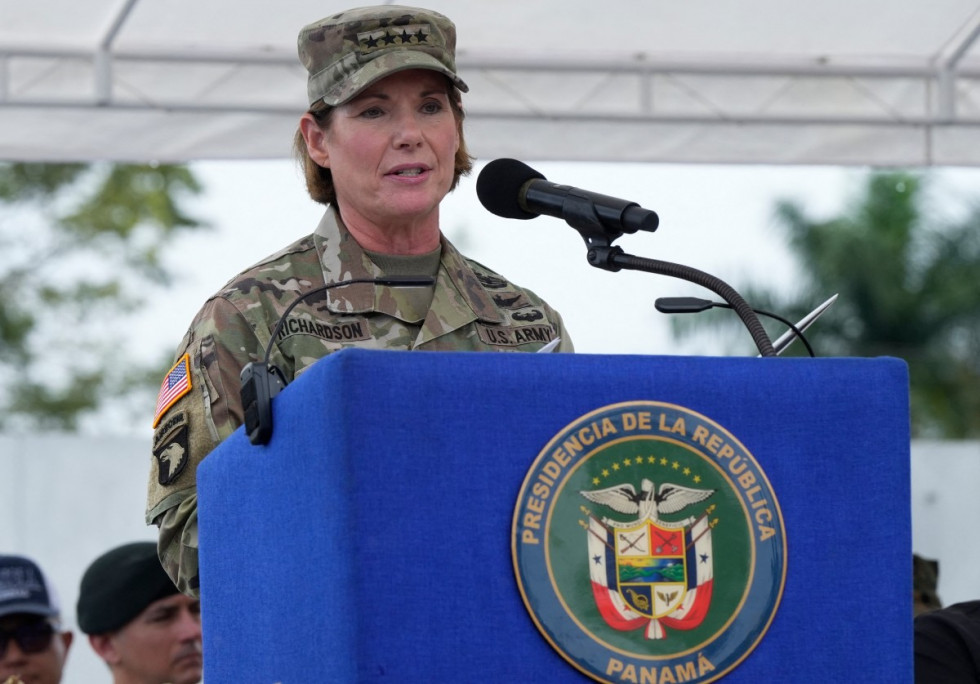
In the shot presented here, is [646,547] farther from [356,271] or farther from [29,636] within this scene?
[29,636]

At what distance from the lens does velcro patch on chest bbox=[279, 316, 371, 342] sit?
2.08 m

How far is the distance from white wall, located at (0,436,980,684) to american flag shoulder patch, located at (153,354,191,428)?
2891mm

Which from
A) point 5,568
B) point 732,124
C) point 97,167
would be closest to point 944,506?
point 732,124

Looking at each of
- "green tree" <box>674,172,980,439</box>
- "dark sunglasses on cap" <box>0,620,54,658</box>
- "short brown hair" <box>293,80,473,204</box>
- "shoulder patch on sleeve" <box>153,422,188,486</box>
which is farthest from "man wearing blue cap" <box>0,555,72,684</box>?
"green tree" <box>674,172,980,439</box>

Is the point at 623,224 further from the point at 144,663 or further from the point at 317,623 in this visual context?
the point at 144,663

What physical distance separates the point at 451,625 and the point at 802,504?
37cm

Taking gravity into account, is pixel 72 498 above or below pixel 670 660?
above

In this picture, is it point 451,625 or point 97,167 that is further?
point 97,167

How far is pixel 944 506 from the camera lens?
219 inches

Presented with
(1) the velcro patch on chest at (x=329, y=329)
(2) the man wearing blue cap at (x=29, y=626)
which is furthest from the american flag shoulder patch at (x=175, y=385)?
(2) the man wearing blue cap at (x=29, y=626)

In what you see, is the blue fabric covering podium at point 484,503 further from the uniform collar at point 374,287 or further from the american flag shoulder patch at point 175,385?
the uniform collar at point 374,287

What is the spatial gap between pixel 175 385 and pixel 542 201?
561 mm

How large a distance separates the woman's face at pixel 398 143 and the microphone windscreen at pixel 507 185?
0.25 metres

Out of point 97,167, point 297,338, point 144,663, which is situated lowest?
point 144,663
